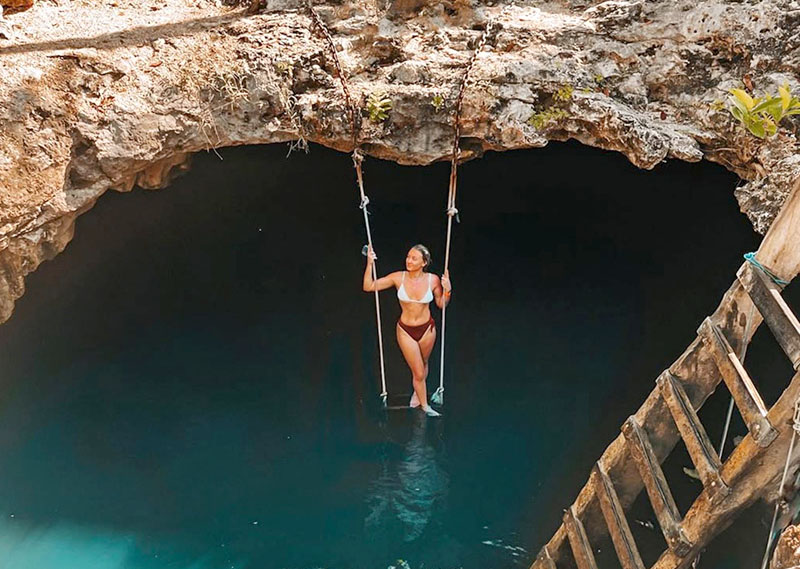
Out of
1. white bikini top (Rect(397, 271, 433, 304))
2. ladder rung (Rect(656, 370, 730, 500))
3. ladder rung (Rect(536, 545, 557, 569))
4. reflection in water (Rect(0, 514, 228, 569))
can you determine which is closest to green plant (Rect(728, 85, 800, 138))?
ladder rung (Rect(656, 370, 730, 500))

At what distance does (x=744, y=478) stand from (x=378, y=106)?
2.72 metres

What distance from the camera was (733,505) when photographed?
10.1 ft

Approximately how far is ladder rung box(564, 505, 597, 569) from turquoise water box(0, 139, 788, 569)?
103 centimetres

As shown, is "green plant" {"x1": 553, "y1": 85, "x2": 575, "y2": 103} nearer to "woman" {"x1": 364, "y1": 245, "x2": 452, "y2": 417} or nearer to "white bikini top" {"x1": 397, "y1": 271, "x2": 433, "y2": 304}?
"woman" {"x1": 364, "y1": 245, "x2": 452, "y2": 417}

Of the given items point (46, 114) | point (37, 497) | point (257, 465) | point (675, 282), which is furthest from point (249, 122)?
point (675, 282)

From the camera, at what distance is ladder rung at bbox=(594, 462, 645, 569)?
11.2 feet

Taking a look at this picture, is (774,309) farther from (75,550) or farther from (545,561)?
(75,550)

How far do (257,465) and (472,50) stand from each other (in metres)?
3.45

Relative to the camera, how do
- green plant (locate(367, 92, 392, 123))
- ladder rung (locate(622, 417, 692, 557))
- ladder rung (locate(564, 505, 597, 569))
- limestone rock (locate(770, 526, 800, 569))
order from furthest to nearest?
green plant (locate(367, 92, 392, 123)) → ladder rung (locate(564, 505, 597, 569)) → ladder rung (locate(622, 417, 692, 557)) → limestone rock (locate(770, 526, 800, 569))

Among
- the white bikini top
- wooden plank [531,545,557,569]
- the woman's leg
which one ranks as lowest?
wooden plank [531,545,557,569]

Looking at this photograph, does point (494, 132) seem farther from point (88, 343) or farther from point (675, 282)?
point (88, 343)

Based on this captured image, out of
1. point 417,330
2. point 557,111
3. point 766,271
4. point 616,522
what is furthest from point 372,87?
point 616,522

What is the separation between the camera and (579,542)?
3.81 m

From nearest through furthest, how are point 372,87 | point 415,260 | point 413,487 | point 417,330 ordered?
1. point 372,87
2. point 415,260
3. point 417,330
4. point 413,487
